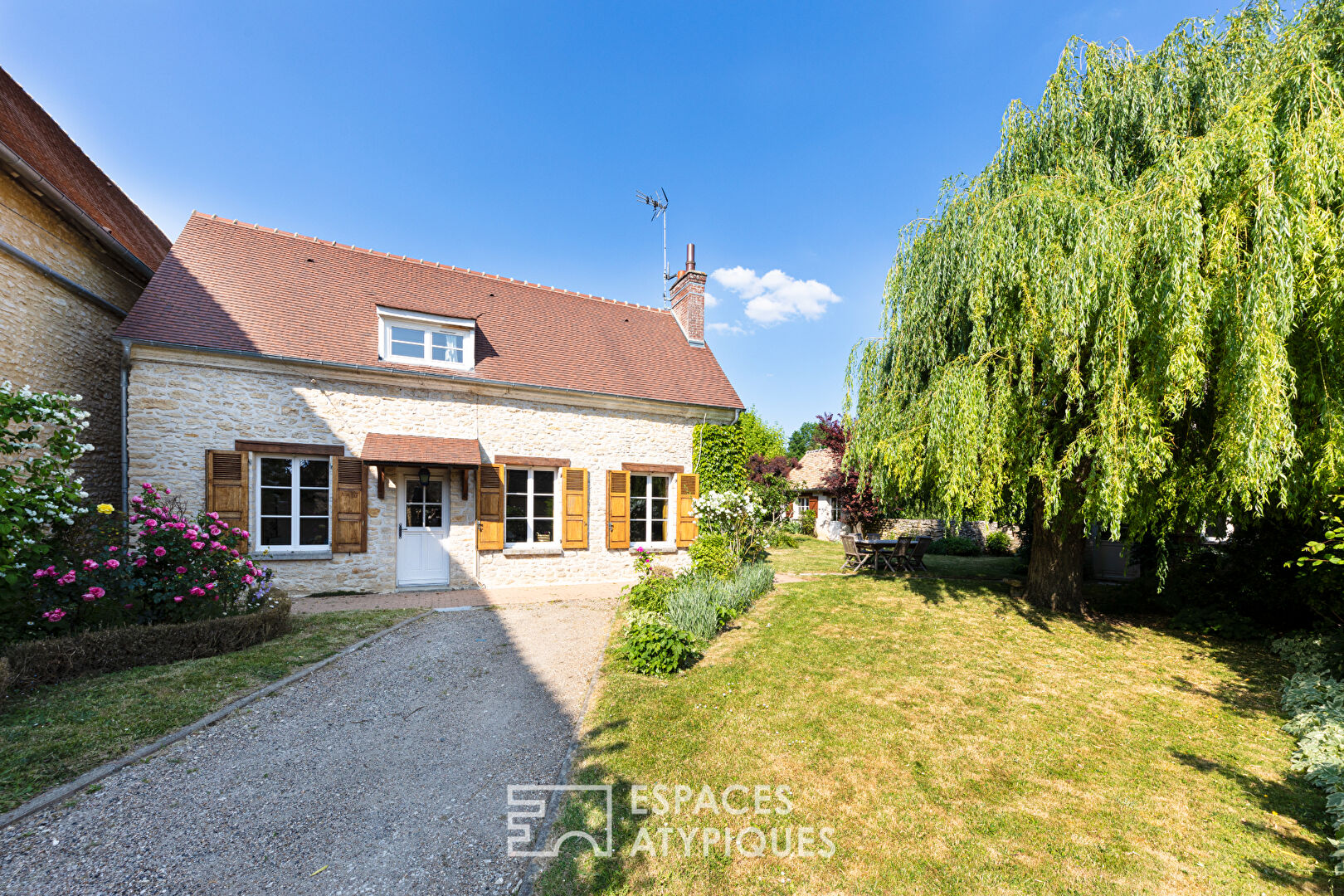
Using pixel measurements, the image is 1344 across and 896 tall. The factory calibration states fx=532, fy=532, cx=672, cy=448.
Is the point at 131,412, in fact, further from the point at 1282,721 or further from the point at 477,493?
the point at 1282,721

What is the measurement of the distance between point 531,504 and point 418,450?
2.33 metres

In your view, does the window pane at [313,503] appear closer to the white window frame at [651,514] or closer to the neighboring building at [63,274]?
the neighboring building at [63,274]

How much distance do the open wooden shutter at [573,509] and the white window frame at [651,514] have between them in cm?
108

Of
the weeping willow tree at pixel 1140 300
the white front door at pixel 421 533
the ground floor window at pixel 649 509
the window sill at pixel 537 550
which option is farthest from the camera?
the ground floor window at pixel 649 509

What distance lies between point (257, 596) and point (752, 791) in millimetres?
6439

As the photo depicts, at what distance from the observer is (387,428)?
30.6ft

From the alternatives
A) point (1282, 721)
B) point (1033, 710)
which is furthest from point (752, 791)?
point (1282, 721)

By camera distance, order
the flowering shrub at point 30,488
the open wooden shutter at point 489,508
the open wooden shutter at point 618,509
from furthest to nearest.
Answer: the open wooden shutter at point 618,509 → the open wooden shutter at point 489,508 → the flowering shrub at point 30,488

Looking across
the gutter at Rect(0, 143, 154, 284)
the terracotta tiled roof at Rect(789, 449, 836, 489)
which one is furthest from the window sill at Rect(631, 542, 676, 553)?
the terracotta tiled roof at Rect(789, 449, 836, 489)

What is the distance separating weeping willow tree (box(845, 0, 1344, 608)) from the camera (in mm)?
4414

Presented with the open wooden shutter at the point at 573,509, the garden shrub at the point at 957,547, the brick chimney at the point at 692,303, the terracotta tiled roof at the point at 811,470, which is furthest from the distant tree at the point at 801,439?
the open wooden shutter at the point at 573,509

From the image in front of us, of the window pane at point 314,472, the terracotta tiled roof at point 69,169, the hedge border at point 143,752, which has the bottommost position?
the hedge border at point 143,752

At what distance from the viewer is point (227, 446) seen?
27.5 ft

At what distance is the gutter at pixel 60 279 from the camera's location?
22.4 feet
